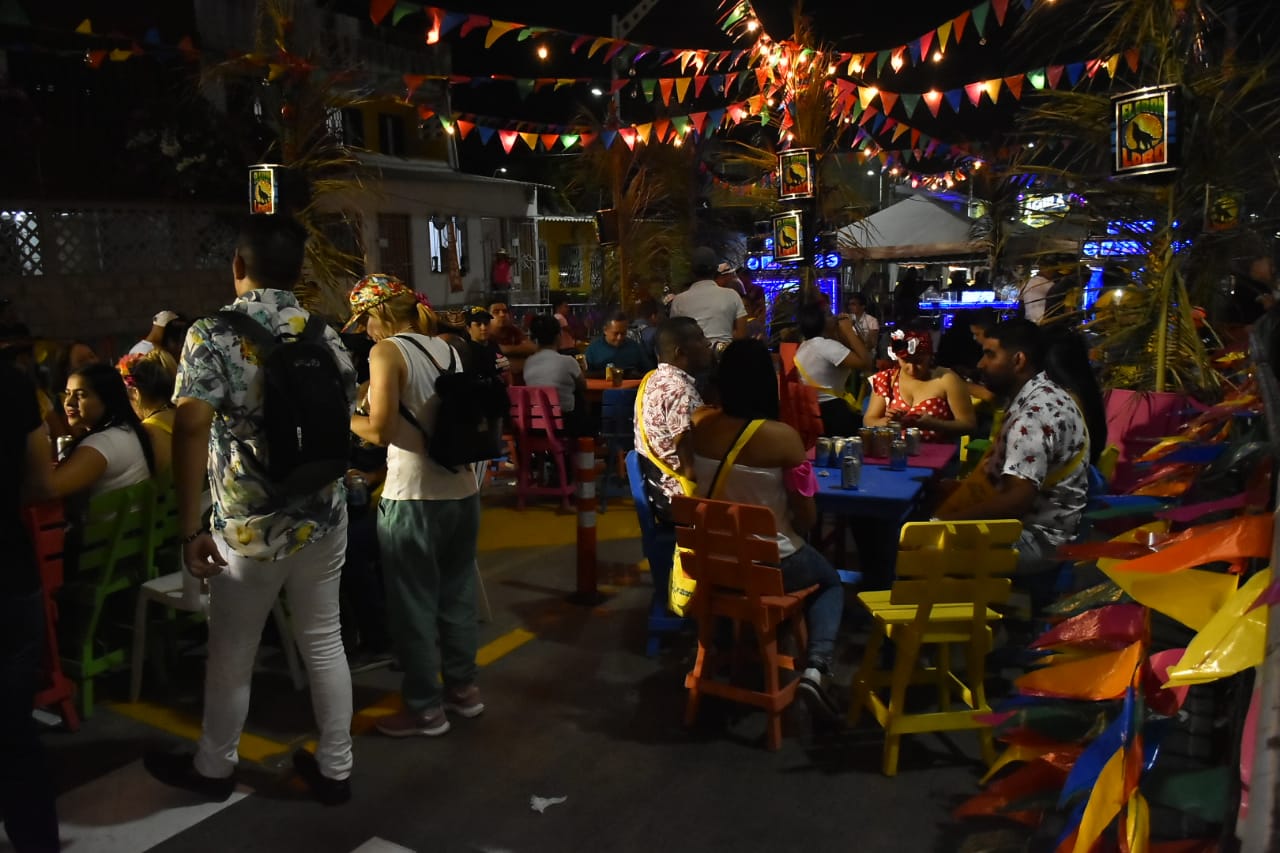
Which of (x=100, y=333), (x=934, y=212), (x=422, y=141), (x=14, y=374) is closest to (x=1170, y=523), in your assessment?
(x=14, y=374)

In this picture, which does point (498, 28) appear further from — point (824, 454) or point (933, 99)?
point (824, 454)

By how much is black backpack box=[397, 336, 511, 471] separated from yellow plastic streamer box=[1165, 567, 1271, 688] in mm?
2798

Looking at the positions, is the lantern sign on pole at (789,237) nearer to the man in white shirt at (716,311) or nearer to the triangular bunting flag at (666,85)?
the man in white shirt at (716,311)

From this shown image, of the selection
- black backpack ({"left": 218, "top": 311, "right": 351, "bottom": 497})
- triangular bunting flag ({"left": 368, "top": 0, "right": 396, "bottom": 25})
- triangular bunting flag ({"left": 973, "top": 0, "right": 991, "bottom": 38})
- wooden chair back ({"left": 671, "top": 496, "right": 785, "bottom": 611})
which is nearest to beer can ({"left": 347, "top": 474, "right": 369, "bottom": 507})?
black backpack ({"left": 218, "top": 311, "right": 351, "bottom": 497})

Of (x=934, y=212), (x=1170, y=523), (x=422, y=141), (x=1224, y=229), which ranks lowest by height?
(x=1170, y=523)

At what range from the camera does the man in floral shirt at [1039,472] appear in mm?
3934

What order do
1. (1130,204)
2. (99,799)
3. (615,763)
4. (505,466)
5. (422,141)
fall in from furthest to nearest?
(422,141) → (505,466) → (1130,204) → (615,763) → (99,799)

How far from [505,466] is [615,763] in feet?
18.0

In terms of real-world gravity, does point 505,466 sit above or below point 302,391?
below

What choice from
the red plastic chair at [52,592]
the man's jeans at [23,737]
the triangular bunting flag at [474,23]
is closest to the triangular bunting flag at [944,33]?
the triangular bunting flag at [474,23]

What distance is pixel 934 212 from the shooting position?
17.6 metres

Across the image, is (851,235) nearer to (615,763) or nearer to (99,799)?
(615,763)

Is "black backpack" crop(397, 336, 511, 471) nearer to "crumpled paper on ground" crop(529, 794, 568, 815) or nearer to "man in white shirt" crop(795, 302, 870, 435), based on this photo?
"crumpled paper on ground" crop(529, 794, 568, 815)

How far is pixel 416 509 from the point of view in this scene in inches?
142
